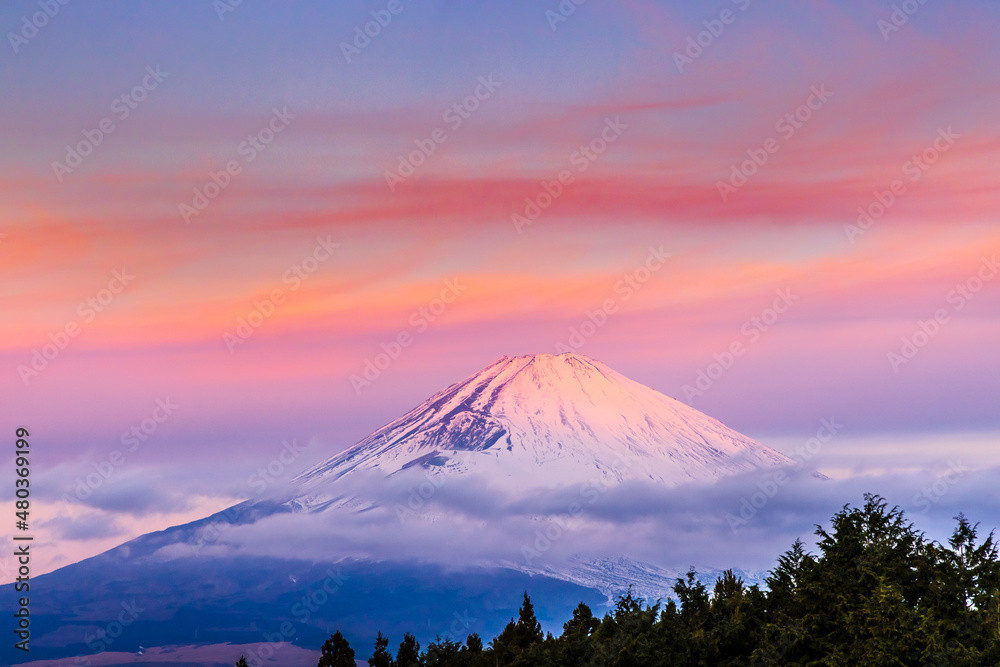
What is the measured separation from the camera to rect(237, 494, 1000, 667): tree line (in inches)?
1419

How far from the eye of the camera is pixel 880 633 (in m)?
36.3

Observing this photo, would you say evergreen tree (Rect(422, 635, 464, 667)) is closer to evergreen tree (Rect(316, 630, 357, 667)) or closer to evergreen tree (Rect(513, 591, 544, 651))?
evergreen tree (Rect(316, 630, 357, 667))

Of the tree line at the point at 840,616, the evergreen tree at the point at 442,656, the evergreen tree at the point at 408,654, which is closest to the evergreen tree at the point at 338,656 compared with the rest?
the evergreen tree at the point at 408,654

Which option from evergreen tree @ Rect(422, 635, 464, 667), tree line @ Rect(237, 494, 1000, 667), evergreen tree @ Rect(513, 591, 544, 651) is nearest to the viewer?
tree line @ Rect(237, 494, 1000, 667)

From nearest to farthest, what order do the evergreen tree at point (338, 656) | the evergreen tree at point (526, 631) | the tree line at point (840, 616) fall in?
the tree line at point (840, 616), the evergreen tree at point (338, 656), the evergreen tree at point (526, 631)

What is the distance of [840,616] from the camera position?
3944 centimetres

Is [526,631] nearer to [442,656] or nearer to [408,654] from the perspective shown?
[408,654]

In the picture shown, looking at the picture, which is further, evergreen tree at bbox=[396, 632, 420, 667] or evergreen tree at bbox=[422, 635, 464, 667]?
evergreen tree at bbox=[396, 632, 420, 667]

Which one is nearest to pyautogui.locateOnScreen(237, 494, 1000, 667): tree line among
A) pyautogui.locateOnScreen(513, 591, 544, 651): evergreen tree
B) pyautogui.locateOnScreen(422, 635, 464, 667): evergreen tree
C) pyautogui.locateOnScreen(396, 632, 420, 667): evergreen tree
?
pyautogui.locateOnScreen(422, 635, 464, 667): evergreen tree

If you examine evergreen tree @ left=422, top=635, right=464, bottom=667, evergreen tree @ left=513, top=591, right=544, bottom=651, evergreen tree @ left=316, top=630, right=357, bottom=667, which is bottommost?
evergreen tree @ left=422, top=635, right=464, bottom=667

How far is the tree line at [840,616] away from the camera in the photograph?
3603 centimetres

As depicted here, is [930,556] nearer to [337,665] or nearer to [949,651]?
[949,651]

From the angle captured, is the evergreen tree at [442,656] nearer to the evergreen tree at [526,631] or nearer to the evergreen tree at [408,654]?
the evergreen tree at [408,654]

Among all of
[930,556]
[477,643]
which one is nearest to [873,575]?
[930,556]
